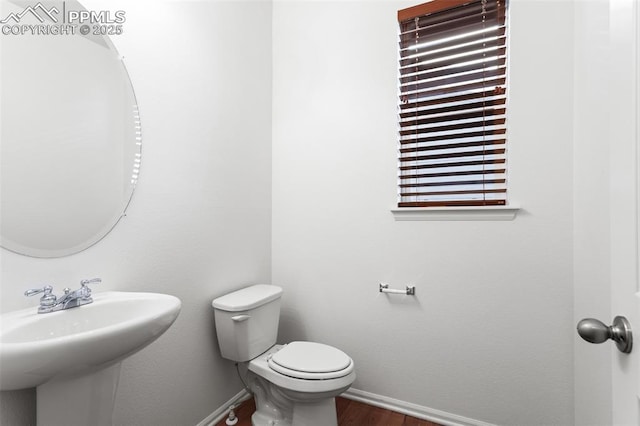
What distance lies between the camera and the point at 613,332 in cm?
54

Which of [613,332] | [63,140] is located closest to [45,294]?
[63,140]

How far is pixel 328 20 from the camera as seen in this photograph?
6.14 feet

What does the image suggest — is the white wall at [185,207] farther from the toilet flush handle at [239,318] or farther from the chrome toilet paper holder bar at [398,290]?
the chrome toilet paper holder bar at [398,290]

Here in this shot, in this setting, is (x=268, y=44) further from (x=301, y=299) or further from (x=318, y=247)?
(x=301, y=299)

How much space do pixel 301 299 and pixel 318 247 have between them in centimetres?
35

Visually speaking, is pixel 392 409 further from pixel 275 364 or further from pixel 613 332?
pixel 613 332

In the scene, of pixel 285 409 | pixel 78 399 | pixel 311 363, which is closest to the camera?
pixel 78 399

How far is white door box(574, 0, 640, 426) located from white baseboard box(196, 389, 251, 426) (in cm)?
160

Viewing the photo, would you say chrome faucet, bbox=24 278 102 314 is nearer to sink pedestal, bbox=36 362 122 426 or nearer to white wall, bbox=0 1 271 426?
white wall, bbox=0 1 271 426

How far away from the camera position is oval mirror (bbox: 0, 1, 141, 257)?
0.95 m

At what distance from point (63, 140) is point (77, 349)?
0.72m

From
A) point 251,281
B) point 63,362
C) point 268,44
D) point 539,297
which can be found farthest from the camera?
point 268,44

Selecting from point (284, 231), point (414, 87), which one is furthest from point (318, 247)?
point (414, 87)

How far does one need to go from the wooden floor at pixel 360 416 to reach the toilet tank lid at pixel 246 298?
0.64 metres
